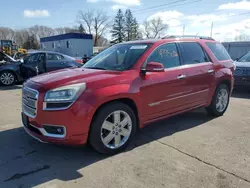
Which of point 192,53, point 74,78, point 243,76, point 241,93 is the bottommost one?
point 241,93

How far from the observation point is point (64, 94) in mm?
3312

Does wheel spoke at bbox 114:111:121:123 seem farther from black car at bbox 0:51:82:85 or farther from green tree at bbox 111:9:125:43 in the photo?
green tree at bbox 111:9:125:43

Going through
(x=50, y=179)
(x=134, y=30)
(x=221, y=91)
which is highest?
(x=134, y=30)

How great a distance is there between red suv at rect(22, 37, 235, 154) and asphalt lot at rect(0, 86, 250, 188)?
359 millimetres

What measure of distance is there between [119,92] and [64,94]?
2.60 feet

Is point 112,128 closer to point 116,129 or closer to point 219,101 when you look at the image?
point 116,129

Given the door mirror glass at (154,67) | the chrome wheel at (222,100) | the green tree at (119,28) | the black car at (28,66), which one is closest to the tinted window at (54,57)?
the black car at (28,66)

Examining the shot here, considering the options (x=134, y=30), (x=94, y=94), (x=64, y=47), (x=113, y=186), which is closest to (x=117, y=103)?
(x=94, y=94)

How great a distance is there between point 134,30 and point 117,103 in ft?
247

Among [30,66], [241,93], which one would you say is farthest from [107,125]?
[30,66]

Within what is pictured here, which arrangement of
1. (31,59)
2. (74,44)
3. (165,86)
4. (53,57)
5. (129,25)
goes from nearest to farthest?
1. (165,86)
2. (31,59)
3. (53,57)
4. (74,44)
5. (129,25)

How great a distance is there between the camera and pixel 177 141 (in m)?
4.27

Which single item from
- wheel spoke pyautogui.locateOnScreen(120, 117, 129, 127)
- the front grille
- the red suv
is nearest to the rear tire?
the red suv

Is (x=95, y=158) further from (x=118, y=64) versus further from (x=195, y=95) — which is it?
(x=195, y=95)
